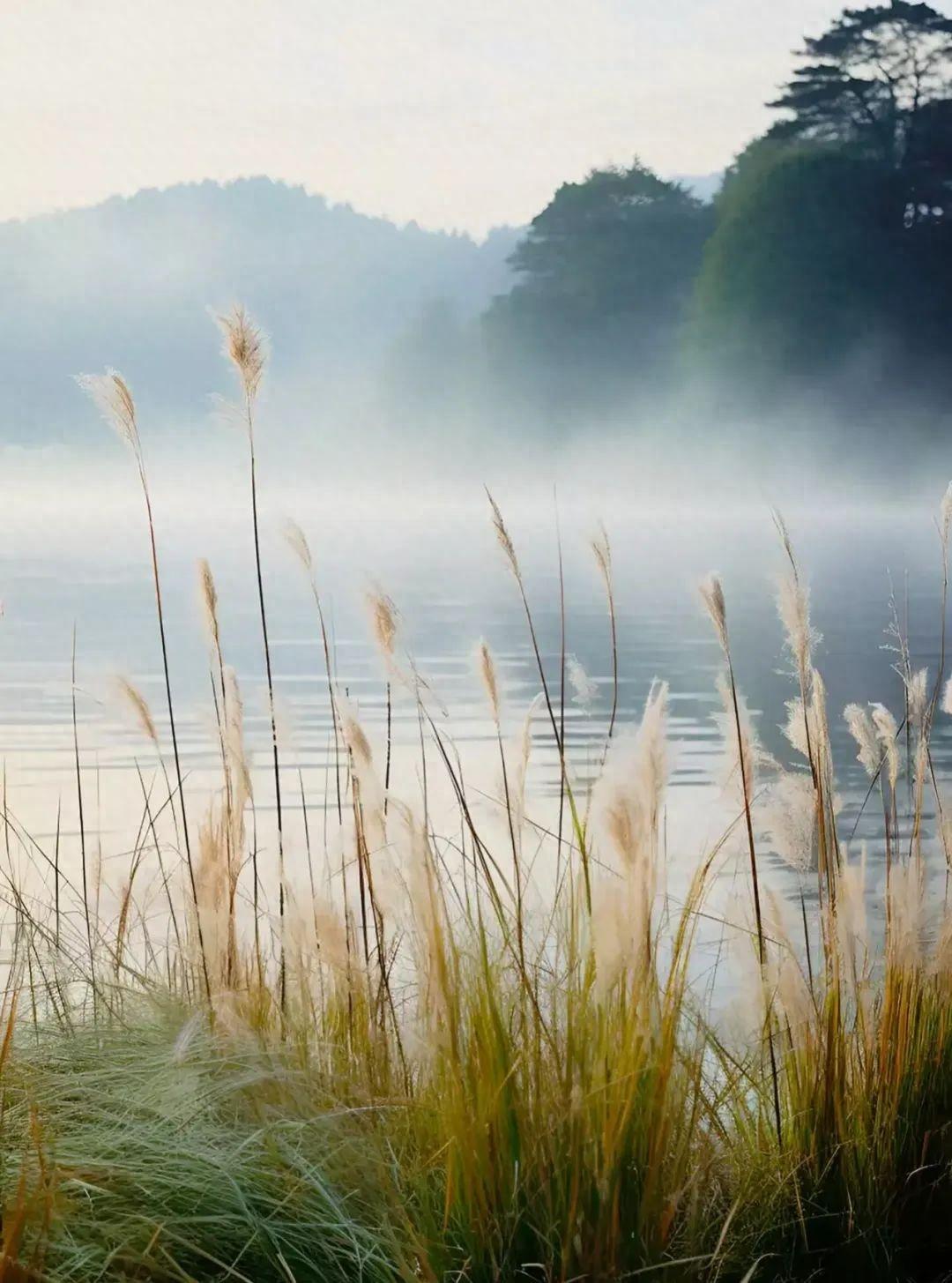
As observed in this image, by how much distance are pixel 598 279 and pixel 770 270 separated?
455 cm

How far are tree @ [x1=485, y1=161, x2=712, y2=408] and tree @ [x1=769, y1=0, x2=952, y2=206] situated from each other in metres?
5.69

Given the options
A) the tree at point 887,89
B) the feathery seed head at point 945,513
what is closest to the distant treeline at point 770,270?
the tree at point 887,89

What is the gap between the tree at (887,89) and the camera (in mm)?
28016

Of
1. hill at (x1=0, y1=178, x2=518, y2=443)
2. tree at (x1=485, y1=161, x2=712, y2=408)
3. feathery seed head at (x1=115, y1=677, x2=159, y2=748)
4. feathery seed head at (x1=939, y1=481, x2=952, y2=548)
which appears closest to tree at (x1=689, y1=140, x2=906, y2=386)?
tree at (x1=485, y1=161, x2=712, y2=408)

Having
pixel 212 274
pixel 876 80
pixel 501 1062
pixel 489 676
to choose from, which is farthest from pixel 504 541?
pixel 212 274

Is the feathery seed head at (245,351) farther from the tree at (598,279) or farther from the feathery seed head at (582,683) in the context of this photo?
the tree at (598,279)

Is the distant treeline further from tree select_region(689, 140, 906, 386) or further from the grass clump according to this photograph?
the grass clump

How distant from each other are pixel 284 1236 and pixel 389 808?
497mm

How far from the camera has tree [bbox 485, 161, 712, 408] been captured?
35.7 metres

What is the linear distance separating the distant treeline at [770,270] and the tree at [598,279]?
40mm

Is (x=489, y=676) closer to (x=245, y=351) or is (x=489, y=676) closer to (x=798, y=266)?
(x=245, y=351)

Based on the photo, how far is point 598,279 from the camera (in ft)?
117

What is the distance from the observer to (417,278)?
40312 mm

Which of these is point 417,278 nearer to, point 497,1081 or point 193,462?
point 193,462
